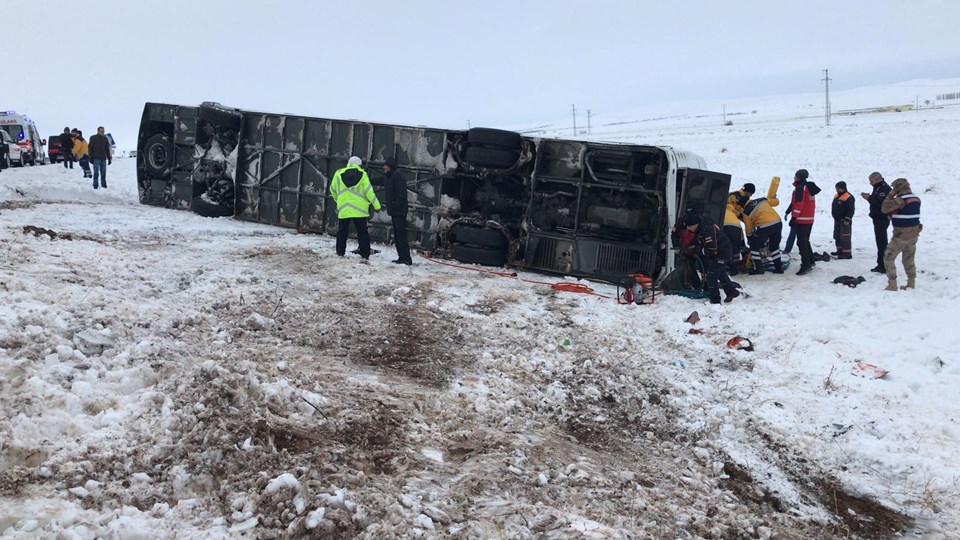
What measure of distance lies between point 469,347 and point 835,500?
3.07m

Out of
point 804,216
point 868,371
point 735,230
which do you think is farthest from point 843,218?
point 868,371

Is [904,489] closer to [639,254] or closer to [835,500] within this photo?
[835,500]

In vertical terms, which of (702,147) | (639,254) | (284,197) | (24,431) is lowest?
(24,431)

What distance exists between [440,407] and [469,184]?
6.12 m

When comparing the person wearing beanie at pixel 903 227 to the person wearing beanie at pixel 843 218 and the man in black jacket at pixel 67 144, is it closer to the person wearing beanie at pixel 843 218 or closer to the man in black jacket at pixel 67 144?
the person wearing beanie at pixel 843 218

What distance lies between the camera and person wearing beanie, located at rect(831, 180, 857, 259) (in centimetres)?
1018

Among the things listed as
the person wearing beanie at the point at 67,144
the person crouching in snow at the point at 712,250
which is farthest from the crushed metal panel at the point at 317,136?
the person wearing beanie at the point at 67,144

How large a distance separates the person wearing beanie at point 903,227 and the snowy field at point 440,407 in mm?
345

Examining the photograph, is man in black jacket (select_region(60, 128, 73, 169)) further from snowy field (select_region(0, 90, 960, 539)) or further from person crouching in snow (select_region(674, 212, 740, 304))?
person crouching in snow (select_region(674, 212, 740, 304))

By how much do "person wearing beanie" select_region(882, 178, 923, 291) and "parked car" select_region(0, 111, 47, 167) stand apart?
28.6 m

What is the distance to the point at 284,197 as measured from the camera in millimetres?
11375

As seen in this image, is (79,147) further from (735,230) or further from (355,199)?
(735,230)

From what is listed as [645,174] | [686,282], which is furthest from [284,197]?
[686,282]

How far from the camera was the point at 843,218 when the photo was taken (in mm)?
10305
